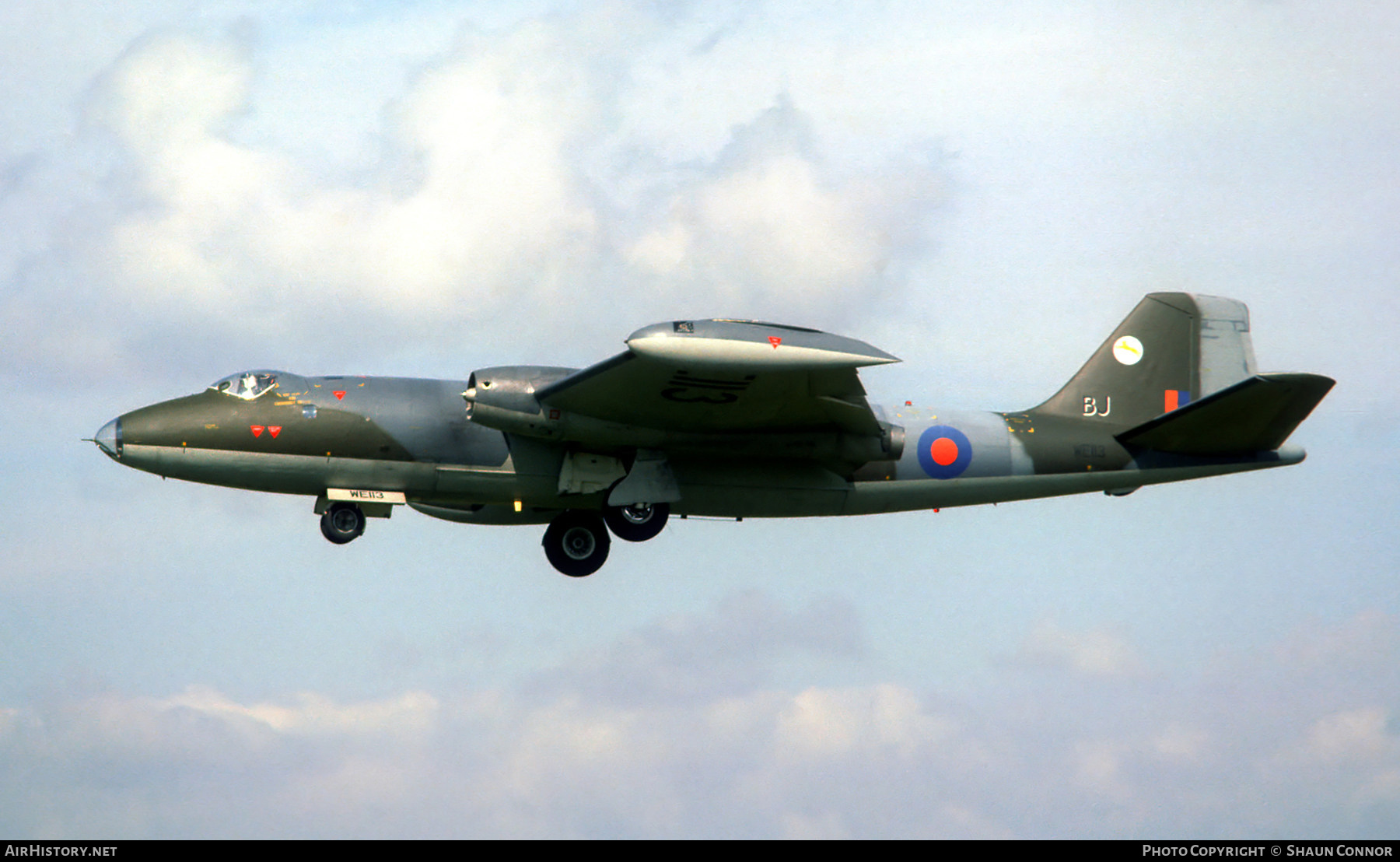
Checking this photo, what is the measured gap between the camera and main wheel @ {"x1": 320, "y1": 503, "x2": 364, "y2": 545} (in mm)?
23891

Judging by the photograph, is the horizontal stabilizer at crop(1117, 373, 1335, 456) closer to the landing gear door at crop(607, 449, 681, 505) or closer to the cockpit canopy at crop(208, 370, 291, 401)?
the landing gear door at crop(607, 449, 681, 505)

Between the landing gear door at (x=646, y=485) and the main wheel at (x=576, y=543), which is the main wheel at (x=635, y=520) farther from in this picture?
the main wheel at (x=576, y=543)

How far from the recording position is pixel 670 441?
24.0m

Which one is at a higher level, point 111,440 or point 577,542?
point 111,440

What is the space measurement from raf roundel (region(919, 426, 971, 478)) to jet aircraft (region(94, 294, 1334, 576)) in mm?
32

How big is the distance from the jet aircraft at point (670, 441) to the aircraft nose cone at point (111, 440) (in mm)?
31

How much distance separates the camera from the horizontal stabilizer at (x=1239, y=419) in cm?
2458

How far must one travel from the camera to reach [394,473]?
2367cm

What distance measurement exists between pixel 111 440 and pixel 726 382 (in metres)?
10.3

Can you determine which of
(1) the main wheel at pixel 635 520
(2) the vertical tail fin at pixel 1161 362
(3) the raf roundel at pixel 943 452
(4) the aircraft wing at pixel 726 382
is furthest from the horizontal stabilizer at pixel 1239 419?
(1) the main wheel at pixel 635 520

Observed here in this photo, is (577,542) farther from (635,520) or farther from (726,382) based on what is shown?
(726,382)

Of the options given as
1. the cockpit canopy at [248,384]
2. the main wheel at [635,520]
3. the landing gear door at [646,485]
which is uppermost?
the cockpit canopy at [248,384]

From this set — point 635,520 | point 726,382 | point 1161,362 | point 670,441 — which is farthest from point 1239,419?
point 635,520
